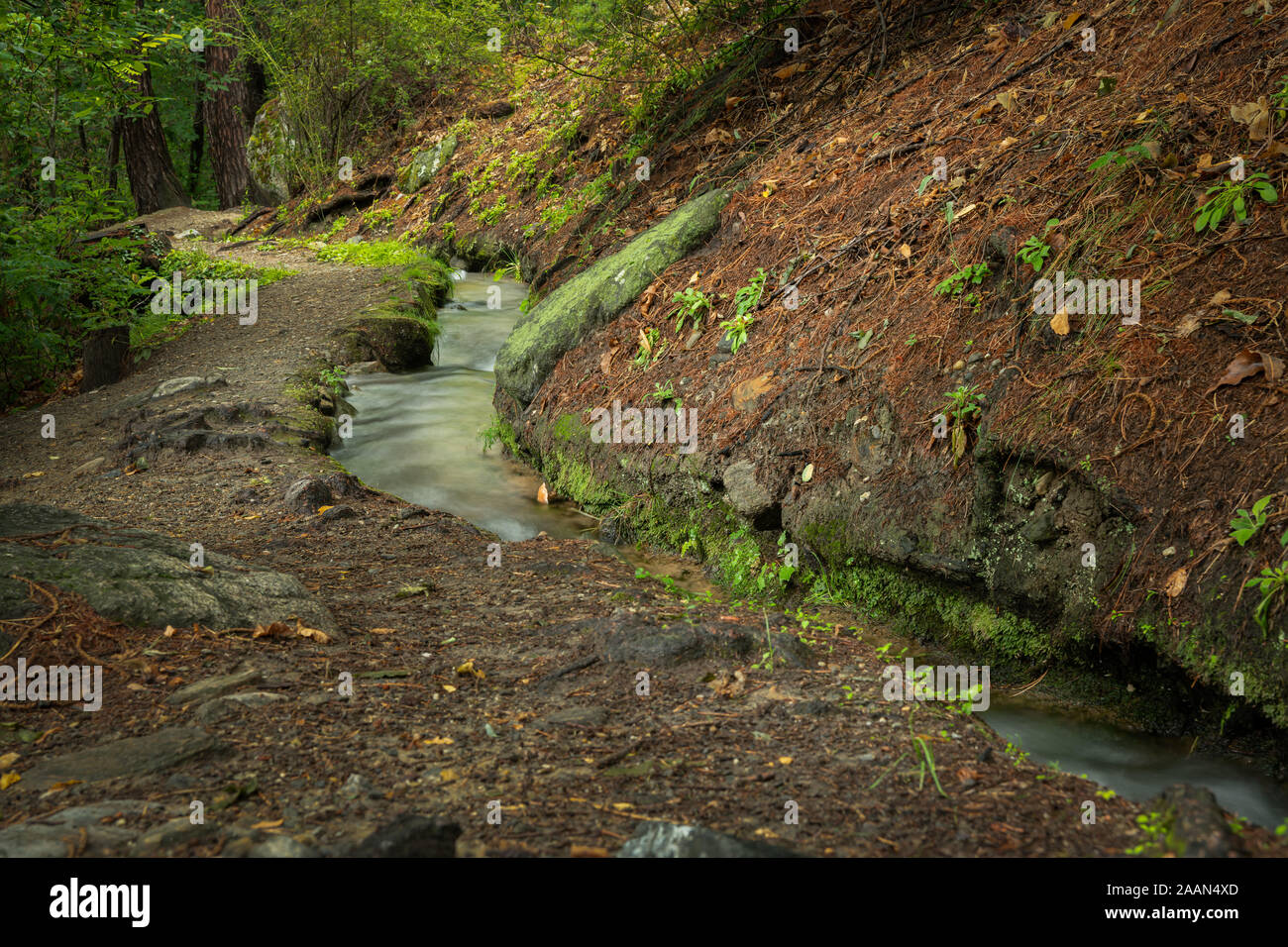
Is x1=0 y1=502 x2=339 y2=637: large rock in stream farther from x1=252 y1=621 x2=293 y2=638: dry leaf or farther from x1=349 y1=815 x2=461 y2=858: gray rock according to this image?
x1=349 y1=815 x2=461 y2=858: gray rock

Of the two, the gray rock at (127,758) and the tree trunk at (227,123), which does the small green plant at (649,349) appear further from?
the tree trunk at (227,123)

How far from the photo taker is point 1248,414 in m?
3.41

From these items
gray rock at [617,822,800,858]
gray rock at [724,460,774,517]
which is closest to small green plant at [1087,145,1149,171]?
gray rock at [724,460,774,517]

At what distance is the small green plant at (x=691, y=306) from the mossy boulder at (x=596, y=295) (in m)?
0.58

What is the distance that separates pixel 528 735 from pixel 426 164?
14.6 metres

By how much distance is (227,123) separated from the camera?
62.2ft

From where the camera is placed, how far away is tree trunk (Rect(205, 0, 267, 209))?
59.3 ft

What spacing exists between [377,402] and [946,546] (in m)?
6.36

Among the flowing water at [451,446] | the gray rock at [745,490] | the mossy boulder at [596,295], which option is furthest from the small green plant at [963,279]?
the flowing water at [451,446]

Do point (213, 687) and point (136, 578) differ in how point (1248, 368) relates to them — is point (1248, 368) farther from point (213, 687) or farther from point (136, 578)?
point (136, 578)

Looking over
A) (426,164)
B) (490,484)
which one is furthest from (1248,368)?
(426,164)

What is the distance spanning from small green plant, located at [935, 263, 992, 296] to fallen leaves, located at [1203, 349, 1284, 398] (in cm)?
137
